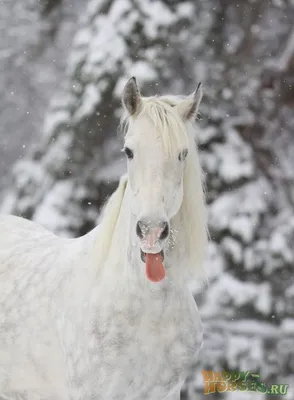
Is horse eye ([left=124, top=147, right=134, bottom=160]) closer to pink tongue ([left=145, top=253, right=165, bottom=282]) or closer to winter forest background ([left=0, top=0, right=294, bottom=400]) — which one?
pink tongue ([left=145, top=253, right=165, bottom=282])

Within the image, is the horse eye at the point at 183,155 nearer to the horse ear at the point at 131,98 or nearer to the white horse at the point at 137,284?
the white horse at the point at 137,284

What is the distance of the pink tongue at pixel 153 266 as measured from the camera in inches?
83.2

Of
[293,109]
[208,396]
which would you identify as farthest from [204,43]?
[208,396]

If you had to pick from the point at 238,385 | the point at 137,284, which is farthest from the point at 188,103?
the point at 238,385

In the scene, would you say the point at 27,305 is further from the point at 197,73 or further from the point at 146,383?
the point at 197,73

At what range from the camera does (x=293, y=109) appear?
18.5ft

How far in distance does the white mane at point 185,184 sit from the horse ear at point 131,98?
3cm

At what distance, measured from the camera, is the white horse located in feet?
6.98

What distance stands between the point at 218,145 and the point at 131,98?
3.25 metres

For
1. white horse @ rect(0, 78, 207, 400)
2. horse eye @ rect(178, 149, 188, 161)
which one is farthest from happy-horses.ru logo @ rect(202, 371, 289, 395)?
horse eye @ rect(178, 149, 188, 161)

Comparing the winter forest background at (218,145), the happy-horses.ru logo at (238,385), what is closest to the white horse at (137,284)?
the happy-horses.ru logo at (238,385)

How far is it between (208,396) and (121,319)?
2.77 m

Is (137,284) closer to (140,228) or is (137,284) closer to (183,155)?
(140,228)

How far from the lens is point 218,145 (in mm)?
5414
